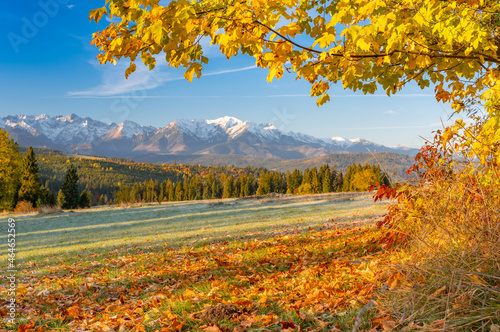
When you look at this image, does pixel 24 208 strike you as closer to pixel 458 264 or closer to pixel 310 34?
pixel 310 34

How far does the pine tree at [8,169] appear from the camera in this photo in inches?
1419

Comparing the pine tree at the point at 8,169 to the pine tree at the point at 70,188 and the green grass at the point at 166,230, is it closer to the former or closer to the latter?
the green grass at the point at 166,230

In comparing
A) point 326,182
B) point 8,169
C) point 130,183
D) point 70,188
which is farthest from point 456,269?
point 130,183

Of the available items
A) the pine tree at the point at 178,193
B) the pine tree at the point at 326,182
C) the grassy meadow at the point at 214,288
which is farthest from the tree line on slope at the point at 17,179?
the pine tree at the point at 326,182

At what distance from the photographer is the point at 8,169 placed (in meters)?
36.8

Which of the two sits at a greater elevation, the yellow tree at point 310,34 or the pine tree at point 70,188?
the yellow tree at point 310,34

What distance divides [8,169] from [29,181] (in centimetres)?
738

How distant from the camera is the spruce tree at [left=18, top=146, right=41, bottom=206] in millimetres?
43031

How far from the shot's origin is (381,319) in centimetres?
267

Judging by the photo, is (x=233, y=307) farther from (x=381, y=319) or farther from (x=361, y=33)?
(x=361, y=33)

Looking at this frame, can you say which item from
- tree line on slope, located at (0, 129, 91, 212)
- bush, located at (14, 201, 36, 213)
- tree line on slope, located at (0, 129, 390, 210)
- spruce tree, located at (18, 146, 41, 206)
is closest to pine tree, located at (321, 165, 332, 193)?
tree line on slope, located at (0, 129, 390, 210)

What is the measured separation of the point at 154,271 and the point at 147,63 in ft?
13.5

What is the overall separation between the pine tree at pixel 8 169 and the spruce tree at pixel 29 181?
65.8 inches

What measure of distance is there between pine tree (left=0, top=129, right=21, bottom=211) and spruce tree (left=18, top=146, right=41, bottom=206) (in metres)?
1.67
